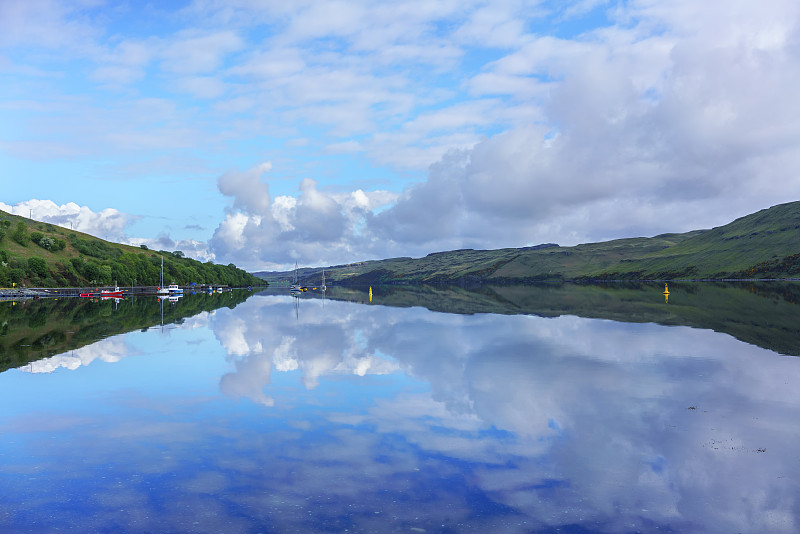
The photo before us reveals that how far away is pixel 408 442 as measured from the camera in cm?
2123

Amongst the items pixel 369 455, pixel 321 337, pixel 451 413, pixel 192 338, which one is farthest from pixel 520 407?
pixel 192 338

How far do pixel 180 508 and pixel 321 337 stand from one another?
43010 millimetres

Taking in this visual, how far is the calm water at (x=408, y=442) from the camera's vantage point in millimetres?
14867

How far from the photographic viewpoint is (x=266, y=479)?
17.4 m

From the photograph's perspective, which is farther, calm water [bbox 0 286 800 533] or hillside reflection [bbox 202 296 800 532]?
hillside reflection [bbox 202 296 800 532]

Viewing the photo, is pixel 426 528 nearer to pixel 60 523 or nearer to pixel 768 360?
pixel 60 523

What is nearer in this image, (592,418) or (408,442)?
(408,442)

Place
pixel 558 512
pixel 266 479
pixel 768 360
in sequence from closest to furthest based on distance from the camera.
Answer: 1. pixel 558 512
2. pixel 266 479
3. pixel 768 360

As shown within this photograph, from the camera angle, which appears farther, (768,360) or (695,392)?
(768,360)

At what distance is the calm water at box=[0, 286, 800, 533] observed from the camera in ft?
48.8

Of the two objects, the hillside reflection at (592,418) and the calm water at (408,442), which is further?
the hillside reflection at (592,418)

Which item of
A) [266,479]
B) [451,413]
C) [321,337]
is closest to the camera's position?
[266,479]

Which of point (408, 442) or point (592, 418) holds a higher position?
point (408, 442)

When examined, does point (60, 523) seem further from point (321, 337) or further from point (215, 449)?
point (321, 337)
